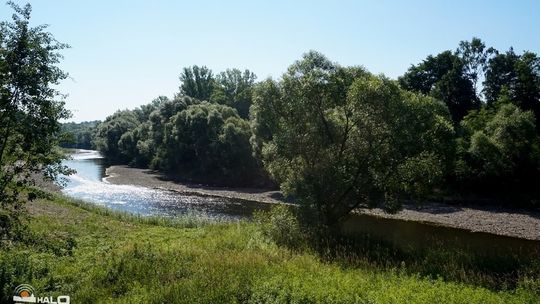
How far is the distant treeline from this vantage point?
25.2 m

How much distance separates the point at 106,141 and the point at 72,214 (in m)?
96.2

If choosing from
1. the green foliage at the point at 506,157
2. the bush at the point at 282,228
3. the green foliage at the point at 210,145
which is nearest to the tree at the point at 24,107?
the bush at the point at 282,228

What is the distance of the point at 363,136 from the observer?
84.3 feet

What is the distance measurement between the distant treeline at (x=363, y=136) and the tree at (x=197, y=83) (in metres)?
23.8

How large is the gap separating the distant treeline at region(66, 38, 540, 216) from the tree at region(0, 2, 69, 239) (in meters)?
15.5

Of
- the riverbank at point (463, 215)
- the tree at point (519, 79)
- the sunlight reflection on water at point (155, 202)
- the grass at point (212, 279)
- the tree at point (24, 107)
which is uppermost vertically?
the tree at point (519, 79)

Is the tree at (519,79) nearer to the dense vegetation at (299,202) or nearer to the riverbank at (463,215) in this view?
the dense vegetation at (299,202)

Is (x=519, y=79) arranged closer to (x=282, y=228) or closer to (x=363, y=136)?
(x=363, y=136)

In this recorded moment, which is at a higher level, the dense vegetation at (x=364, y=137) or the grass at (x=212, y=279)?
the dense vegetation at (x=364, y=137)

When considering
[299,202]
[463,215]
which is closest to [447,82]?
[463,215]

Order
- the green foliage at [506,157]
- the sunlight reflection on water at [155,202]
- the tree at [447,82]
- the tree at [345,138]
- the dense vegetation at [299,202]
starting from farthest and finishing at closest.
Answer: the tree at [447,82] → the green foliage at [506,157] → the sunlight reflection on water at [155,202] → the tree at [345,138] → the dense vegetation at [299,202]

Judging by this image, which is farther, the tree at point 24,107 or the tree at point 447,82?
the tree at point 447,82

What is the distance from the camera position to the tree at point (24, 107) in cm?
1311

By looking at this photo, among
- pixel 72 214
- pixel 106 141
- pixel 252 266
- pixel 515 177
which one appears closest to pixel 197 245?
pixel 252 266
